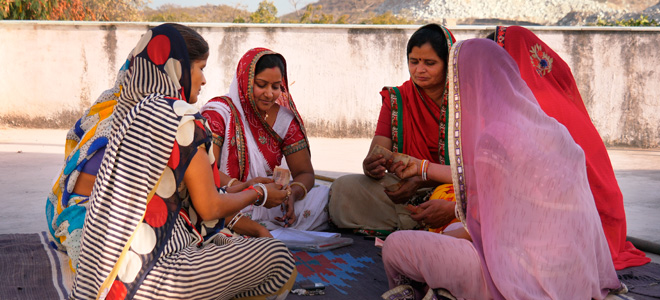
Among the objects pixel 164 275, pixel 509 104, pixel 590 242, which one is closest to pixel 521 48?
pixel 509 104

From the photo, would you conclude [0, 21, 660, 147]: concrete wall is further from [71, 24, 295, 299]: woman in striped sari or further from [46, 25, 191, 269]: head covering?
[71, 24, 295, 299]: woman in striped sari

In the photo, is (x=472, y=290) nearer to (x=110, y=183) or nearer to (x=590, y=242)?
(x=590, y=242)

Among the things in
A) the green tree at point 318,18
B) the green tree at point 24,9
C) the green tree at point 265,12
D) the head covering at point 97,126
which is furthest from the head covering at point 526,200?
the green tree at point 265,12

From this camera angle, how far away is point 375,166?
3887 millimetres

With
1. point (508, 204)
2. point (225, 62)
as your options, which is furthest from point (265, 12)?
point (508, 204)

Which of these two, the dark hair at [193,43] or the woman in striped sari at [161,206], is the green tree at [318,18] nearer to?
the dark hair at [193,43]

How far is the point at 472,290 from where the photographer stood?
2457mm

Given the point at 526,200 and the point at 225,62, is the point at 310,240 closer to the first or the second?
the point at 526,200

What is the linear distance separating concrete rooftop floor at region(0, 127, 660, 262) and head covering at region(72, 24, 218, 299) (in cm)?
222

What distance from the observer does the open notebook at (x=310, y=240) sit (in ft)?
12.0

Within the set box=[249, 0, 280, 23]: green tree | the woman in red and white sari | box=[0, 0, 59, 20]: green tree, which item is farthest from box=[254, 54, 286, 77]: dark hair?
box=[249, 0, 280, 23]: green tree

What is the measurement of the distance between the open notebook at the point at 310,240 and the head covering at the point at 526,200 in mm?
1323

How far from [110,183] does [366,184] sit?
7.07 feet

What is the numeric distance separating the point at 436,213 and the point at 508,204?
1.06m
